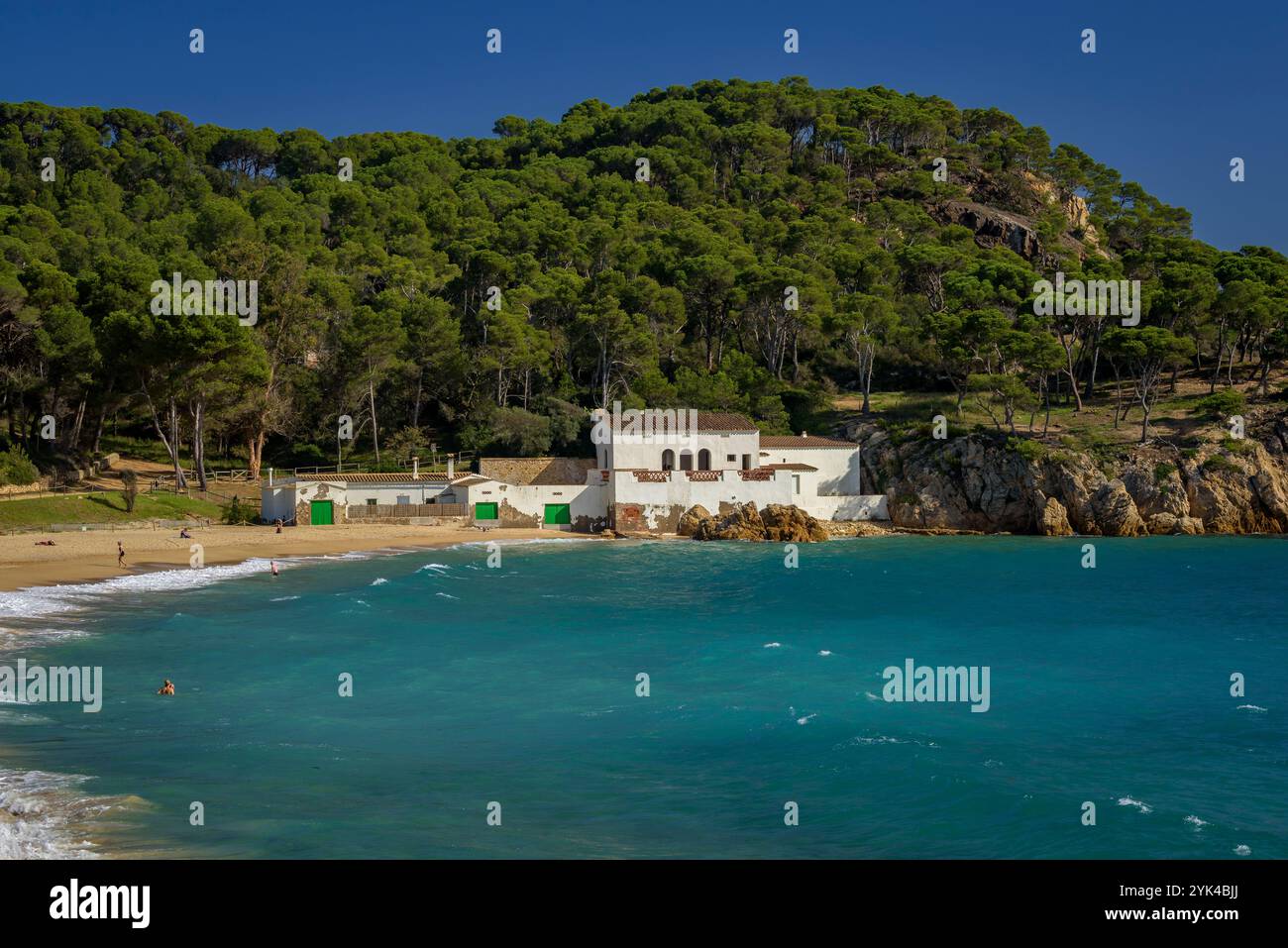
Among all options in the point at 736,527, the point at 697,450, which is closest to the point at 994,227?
the point at 697,450

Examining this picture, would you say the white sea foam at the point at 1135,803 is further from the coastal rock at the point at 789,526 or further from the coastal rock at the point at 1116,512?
the coastal rock at the point at 1116,512

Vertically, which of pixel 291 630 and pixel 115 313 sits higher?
pixel 115 313

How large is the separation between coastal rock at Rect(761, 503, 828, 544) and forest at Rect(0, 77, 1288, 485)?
10.9 metres

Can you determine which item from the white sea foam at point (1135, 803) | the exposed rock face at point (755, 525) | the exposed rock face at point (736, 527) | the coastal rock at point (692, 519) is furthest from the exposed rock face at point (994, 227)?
the white sea foam at point (1135, 803)

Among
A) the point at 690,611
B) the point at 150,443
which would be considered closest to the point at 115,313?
the point at 150,443

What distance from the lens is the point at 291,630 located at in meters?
31.3

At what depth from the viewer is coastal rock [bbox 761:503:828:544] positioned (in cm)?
5900

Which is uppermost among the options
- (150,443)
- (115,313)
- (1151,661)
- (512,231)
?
(512,231)

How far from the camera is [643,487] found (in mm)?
59781

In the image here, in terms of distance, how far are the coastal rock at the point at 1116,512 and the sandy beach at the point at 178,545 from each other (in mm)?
29446

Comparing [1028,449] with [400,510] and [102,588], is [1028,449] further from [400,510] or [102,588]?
[102,588]
